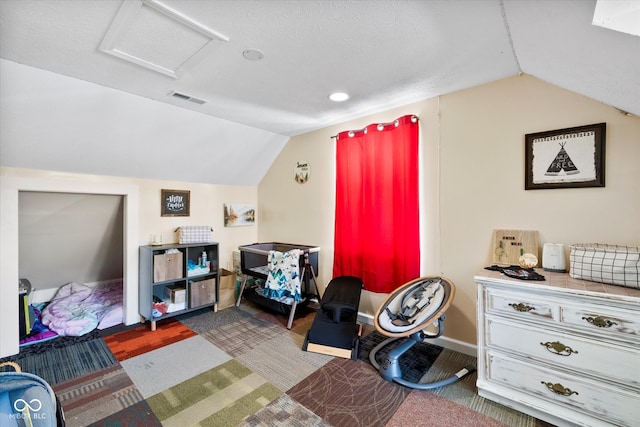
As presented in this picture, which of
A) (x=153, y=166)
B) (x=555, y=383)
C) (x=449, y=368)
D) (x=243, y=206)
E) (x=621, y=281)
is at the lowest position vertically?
(x=449, y=368)

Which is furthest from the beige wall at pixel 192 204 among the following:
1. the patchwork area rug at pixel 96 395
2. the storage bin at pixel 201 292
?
the patchwork area rug at pixel 96 395

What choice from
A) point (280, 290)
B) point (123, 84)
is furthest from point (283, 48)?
point (280, 290)

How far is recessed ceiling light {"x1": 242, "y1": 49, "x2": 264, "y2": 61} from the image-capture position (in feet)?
6.16

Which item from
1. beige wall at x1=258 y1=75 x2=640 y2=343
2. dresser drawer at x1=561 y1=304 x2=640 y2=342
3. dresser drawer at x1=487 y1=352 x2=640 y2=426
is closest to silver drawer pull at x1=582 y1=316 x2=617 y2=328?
dresser drawer at x1=561 y1=304 x2=640 y2=342

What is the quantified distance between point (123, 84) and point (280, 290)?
2.53 metres

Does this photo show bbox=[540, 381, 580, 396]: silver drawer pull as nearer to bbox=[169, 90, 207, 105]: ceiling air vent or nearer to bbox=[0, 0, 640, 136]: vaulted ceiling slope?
bbox=[0, 0, 640, 136]: vaulted ceiling slope

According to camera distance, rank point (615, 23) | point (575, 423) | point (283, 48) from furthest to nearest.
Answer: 1. point (283, 48)
2. point (575, 423)
3. point (615, 23)

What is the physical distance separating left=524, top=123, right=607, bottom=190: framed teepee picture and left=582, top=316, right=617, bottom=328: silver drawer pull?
3.22ft

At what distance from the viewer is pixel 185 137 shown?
328 centimetres

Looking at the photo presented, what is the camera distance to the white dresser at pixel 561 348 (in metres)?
1.55

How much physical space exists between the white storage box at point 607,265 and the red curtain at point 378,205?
3.96ft

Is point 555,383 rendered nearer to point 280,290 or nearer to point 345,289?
point 345,289

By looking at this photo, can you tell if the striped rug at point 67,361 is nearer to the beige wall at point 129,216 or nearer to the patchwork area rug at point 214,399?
the beige wall at point 129,216

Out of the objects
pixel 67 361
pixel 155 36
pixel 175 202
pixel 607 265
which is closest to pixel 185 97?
pixel 155 36
